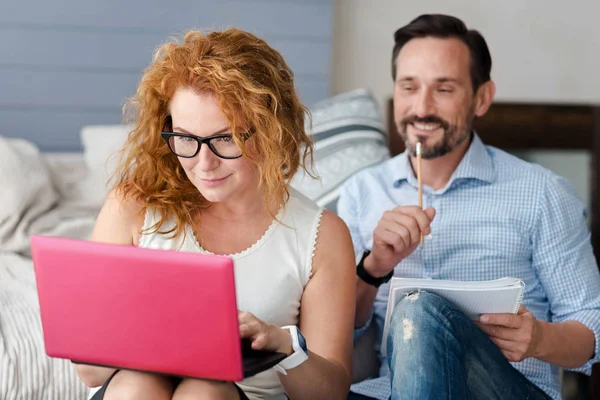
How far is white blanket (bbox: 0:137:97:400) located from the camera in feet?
5.07

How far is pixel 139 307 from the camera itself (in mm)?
1009

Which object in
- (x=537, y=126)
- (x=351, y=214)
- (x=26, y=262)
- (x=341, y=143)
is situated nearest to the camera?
(x=351, y=214)

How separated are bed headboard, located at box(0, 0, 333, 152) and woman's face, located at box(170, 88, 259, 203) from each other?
60.9 inches

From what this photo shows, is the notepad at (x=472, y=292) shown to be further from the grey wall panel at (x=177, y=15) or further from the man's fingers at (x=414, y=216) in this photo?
the grey wall panel at (x=177, y=15)

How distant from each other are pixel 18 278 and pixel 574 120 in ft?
6.89

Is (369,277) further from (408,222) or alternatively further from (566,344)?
(566,344)

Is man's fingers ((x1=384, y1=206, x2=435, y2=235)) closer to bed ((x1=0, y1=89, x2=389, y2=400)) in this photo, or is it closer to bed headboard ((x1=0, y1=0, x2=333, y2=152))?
bed ((x1=0, y1=89, x2=389, y2=400))

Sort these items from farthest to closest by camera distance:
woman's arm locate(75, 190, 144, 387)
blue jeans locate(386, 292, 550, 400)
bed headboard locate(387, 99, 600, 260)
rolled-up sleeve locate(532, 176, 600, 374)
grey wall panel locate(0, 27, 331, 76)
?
1. bed headboard locate(387, 99, 600, 260)
2. grey wall panel locate(0, 27, 331, 76)
3. rolled-up sleeve locate(532, 176, 600, 374)
4. woman's arm locate(75, 190, 144, 387)
5. blue jeans locate(386, 292, 550, 400)

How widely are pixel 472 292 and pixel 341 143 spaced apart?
981mm

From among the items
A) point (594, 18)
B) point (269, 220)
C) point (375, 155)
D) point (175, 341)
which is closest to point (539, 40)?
point (594, 18)

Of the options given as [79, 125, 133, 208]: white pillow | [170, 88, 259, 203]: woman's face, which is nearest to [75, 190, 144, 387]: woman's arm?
[170, 88, 259, 203]: woman's face

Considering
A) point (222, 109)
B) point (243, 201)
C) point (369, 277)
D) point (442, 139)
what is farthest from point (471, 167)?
point (222, 109)

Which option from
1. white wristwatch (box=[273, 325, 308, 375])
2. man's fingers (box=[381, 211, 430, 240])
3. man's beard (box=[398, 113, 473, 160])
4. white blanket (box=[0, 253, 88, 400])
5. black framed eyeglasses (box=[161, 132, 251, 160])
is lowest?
white blanket (box=[0, 253, 88, 400])

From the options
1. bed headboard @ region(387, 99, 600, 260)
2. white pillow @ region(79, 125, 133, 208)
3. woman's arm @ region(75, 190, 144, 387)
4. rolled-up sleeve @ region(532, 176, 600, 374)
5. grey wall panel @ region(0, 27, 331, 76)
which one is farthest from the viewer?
bed headboard @ region(387, 99, 600, 260)
